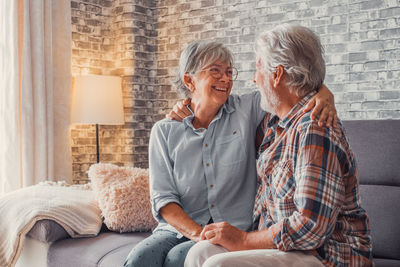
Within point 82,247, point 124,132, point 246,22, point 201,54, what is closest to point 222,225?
point 201,54

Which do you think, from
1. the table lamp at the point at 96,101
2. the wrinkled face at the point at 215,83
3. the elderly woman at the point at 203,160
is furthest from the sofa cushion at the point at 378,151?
the table lamp at the point at 96,101

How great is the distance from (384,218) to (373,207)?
70 mm

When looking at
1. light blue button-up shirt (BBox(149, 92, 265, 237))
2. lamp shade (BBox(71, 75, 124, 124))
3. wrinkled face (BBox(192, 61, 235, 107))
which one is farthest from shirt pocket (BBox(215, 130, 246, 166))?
lamp shade (BBox(71, 75, 124, 124))

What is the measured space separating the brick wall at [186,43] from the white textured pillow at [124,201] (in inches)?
53.4

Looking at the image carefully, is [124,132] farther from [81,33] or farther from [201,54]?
[201,54]

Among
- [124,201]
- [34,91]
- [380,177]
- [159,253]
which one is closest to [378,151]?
[380,177]

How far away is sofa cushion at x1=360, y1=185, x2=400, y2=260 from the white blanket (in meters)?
1.26

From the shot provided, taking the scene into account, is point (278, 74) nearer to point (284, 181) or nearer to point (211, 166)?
point (284, 181)

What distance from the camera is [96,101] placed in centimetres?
375

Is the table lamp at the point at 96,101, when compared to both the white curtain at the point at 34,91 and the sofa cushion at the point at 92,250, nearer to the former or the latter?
the white curtain at the point at 34,91

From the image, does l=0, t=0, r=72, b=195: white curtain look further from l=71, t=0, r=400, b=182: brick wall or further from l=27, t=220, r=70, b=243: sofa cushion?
l=27, t=220, r=70, b=243: sofa cushion

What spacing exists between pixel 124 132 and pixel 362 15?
2003mm

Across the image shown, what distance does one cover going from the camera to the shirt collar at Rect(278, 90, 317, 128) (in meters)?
1.67

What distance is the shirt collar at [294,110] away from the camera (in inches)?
65.7
